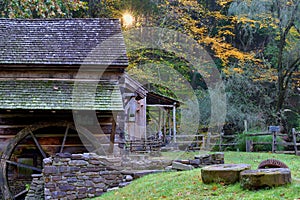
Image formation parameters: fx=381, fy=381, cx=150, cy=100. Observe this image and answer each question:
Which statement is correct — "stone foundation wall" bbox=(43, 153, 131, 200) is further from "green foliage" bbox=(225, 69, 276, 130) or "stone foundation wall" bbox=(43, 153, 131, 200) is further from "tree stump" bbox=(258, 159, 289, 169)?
"green foliage" bbox=(225, 69, 276, 130)

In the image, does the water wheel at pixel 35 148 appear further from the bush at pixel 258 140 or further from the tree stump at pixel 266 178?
the bush at pixel 258 140

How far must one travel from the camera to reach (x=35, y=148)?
524 inches

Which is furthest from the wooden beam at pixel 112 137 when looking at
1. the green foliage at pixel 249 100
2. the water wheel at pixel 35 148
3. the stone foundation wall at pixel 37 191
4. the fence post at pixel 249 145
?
the green foliage at pixel 249 100

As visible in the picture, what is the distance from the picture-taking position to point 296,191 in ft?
20.2

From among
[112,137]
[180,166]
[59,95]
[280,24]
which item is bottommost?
[180,166]

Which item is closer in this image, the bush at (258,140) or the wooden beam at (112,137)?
the wooden beam at (112,137)

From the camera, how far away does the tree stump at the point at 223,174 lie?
7281 millimetres

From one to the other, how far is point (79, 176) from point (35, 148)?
3.30m

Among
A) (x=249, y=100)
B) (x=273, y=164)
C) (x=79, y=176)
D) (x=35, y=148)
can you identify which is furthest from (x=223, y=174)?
(x=249, y=100)

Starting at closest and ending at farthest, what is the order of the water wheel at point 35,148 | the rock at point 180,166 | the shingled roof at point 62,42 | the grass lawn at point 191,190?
the grass lawn at point 191,190 < the rock at point 180,166 < the water wheel at point 35,148 < the shingled roof at point 62,42

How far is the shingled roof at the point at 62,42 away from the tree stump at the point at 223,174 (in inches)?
256

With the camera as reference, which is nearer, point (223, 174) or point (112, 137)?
point (223, 174)

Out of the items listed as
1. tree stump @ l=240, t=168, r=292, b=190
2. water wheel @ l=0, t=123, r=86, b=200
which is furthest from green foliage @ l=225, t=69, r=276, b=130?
tree stump @ l=240, t=168, r=292, b=190

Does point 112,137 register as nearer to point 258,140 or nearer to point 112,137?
point 112,137
